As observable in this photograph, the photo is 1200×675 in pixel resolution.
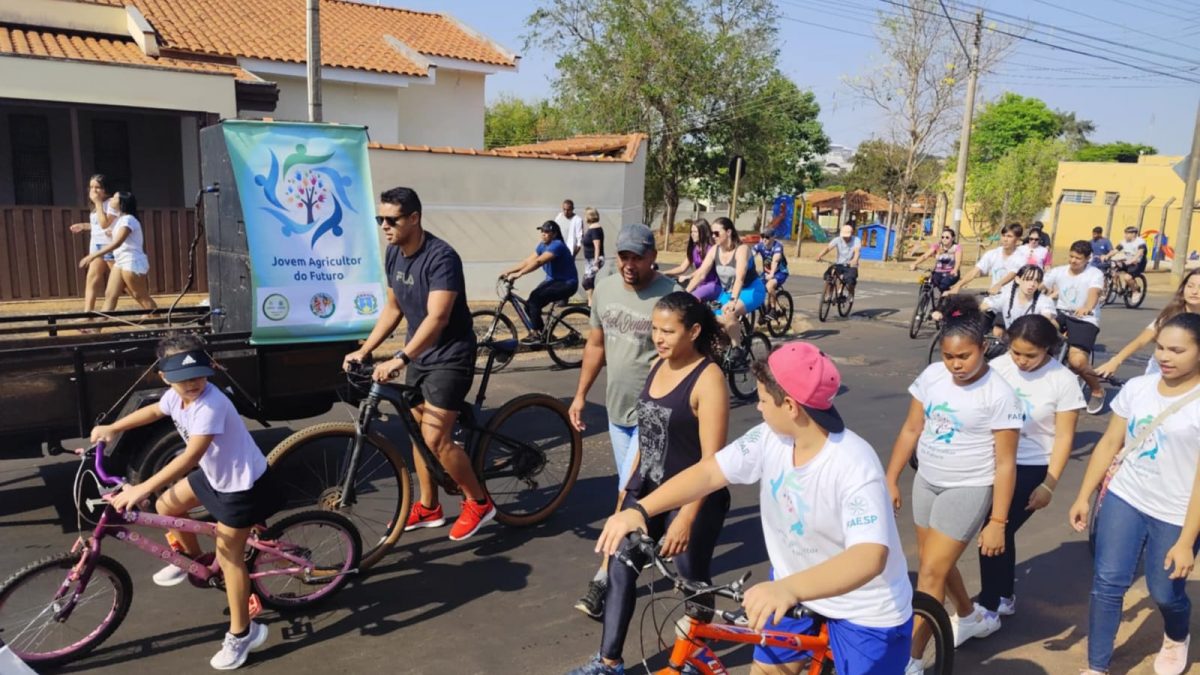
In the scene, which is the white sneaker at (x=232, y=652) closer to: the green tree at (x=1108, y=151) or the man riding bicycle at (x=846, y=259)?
the man riding bicycle at (x=846, y=259)

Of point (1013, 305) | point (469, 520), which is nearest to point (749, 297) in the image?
point (1013, 305)

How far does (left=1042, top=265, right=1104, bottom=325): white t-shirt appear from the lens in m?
8.09

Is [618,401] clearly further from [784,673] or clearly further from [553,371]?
[553,371]

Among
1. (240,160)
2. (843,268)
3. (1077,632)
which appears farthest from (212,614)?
(843,268)

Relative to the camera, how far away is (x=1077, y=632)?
13.7 ft

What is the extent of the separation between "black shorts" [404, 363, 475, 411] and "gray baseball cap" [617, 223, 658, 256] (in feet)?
4.03

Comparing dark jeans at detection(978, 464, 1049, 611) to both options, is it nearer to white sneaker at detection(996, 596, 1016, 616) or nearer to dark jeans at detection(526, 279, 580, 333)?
white sneaker at detection(996, 596, 1016, 616)

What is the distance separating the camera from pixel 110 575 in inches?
143

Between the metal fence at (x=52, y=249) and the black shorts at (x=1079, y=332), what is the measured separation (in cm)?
1208

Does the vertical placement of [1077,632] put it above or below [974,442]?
below

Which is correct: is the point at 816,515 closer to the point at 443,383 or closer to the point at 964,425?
the point at 964,425

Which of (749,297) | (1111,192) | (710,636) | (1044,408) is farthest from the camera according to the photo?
(1111,192)

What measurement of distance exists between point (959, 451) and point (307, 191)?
14.0 ft

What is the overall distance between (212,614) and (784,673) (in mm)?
2842
